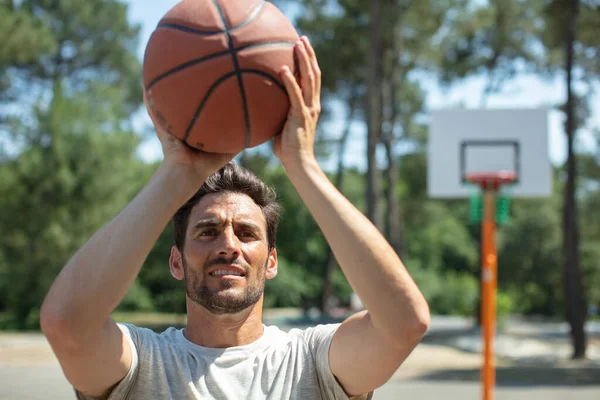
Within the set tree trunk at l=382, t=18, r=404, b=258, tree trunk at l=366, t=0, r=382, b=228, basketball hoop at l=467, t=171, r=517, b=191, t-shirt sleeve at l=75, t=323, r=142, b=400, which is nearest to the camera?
t-shirt sleeve at l=75, t=323, r=142, b=400

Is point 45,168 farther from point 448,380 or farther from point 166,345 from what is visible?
point 166,345

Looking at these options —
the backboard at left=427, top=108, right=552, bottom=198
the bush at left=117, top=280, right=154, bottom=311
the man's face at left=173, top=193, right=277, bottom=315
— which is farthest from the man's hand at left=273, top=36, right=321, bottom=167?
the bush at left=117, top=280, right=154, bottom=311

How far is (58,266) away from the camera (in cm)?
2217

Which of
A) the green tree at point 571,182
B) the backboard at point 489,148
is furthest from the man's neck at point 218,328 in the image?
the green tree at point 571,182

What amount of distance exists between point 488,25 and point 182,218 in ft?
71.1

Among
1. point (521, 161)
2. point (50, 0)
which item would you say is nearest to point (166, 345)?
point (521, 161)

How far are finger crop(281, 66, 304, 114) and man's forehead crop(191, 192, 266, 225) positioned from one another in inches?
14.5

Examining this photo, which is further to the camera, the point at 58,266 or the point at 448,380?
the point at 58,266

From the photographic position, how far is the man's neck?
2.19 m

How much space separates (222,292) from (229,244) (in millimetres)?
142

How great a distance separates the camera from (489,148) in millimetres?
11523

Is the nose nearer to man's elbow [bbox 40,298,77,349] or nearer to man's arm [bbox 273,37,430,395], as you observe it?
man's arm [bbox 273,37,430,395]

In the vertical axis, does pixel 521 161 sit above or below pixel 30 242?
above

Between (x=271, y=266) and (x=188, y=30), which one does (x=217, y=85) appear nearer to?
(x=188, y=30)
